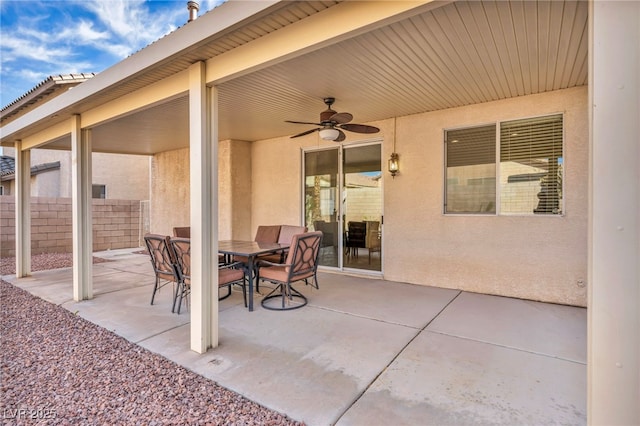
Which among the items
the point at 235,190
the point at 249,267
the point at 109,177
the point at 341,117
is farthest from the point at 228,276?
the point at 109,177

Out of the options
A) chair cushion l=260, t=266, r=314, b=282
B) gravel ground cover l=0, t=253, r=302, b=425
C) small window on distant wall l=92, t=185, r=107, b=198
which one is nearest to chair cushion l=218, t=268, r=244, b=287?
chair cushion l=260, t=266, r=314, b=282

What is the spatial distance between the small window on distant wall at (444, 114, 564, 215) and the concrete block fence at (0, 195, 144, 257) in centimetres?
945

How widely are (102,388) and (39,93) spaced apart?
9265mm

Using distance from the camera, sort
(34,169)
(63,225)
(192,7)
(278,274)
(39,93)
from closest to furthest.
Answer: (278,274)
(192,7)
(39,93)
(63,225)
(34,169)

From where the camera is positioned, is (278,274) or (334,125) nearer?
(278,274)

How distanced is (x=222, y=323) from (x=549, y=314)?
3.84 m

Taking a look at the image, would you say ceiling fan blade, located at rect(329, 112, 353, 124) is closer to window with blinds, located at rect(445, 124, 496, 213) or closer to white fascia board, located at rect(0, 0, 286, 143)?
white fascia board, located at rect(0, 0, 286, 143)

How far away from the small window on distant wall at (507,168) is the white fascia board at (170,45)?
3.83 m

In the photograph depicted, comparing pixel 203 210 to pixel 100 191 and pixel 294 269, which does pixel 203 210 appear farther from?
pixel 100 191

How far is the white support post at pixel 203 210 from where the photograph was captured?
2928 millimetres

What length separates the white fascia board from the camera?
7.28ft

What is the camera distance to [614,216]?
54.2 inches

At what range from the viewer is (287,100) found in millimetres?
4453

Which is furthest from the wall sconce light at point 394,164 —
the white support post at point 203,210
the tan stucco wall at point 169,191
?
the tan stucco wall at point 169,191
